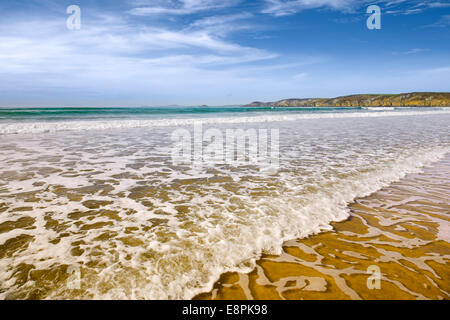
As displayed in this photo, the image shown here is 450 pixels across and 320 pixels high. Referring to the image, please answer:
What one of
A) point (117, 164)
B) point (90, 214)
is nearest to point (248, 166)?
point (117, 164)

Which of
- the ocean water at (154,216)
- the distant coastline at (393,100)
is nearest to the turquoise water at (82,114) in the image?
the ocean water at (154,216)

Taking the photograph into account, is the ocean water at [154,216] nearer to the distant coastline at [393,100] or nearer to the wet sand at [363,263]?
the wet sand at [363,263]

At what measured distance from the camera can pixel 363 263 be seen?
2984 mm

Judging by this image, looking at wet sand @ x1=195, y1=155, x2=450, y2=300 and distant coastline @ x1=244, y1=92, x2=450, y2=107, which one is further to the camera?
distant coastline @ x1=244, y1=92, x2=450, y2=107

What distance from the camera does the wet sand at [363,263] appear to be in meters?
2.53

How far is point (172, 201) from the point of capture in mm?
4727

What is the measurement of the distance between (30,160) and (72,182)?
3.61 metres

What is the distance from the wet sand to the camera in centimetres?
253
